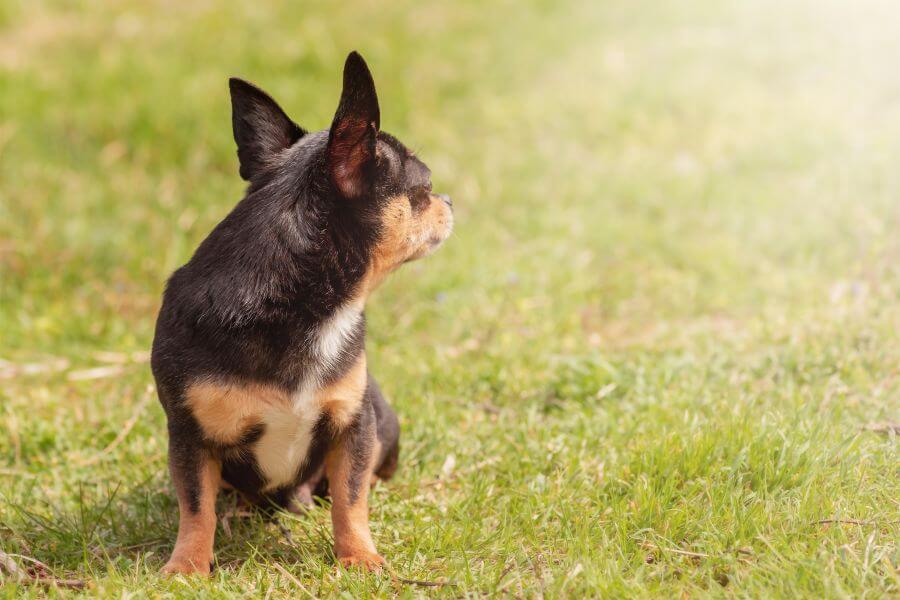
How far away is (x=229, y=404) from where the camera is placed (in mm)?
3045

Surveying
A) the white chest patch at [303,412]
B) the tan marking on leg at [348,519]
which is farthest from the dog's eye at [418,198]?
the tan marking on leg at [348,519]

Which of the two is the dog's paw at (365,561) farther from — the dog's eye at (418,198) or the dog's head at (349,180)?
the dog's eye at (418,198)

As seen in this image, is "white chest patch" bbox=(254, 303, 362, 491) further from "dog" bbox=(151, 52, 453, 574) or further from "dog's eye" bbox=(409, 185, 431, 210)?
"dog's eye" bbox=(409, 185, 431, 210)

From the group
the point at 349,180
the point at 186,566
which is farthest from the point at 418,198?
the point at 186,566

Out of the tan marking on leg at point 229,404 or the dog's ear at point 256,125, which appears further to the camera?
the dog's ear at point 256,125

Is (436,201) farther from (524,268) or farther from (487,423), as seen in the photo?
(524,268)

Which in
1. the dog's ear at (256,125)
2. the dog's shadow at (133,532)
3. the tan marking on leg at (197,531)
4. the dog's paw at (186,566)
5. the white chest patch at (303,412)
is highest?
the dog's ear at (256,125)

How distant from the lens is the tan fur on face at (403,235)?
320cm

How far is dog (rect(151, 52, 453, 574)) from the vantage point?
3029 millimetres

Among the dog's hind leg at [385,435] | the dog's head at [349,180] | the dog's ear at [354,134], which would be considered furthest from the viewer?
the dog's hind leg at [385,435]

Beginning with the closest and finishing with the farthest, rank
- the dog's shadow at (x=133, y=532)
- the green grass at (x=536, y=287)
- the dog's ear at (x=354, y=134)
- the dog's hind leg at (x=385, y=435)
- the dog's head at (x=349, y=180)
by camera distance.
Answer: the dog's ear at (x=354, y=134), the dog's head at (x=349, y=180), the green grass at (x=536, y=287), the dog's shadow at (x=133, y=532), the dog's hind leg at (x=385, y=435)

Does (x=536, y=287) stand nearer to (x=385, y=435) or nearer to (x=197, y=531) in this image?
(x=385, y=435)

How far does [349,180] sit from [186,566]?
1.36 m

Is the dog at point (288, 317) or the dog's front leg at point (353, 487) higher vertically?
the dog at point (288, 317)
